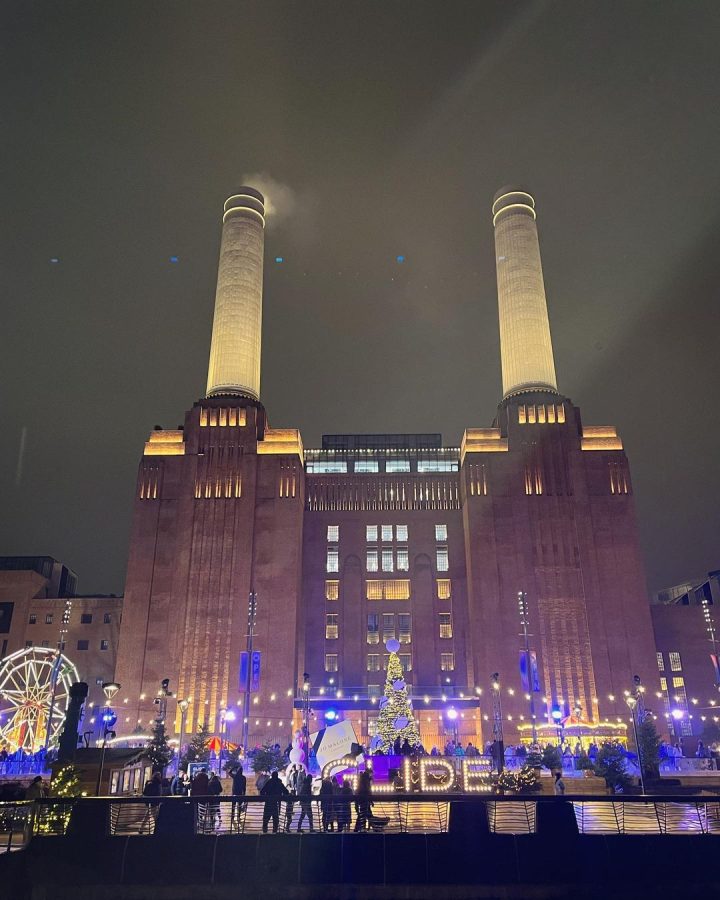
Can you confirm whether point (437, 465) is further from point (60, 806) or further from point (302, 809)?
point (302, 809)

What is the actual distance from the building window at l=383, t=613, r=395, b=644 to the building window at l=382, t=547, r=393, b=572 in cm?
461

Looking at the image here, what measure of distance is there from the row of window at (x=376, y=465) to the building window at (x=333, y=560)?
10578mm

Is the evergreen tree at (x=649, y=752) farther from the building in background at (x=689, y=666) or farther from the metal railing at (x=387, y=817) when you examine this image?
the building in background at (x=689, y=666)

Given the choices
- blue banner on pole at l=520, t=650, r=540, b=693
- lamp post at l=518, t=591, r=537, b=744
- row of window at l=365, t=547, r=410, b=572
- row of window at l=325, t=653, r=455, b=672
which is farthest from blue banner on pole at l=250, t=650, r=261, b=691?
lamp post at l=518, t=591, r=537, b=744

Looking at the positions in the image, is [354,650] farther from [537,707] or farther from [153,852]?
[153,852]

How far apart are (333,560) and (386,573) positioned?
5589 millimetres

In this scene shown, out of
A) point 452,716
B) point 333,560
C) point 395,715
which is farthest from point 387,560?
point 395,715

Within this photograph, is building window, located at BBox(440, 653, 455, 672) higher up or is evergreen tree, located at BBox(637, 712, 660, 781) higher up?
building window, located at BBox(440, 653, 455, 672)

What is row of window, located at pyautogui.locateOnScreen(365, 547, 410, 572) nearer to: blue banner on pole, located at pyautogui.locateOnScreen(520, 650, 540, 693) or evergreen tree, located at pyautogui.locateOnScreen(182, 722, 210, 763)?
blue banner on pole, located at pyautogui.locateOnScreen(520, 650, 540, 693)

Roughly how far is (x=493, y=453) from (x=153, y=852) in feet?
200

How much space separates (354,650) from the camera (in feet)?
245

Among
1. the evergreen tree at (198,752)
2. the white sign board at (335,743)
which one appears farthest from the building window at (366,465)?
the white sign board at (335,743)

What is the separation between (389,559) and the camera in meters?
77.9

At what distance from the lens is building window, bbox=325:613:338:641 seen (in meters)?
75.5
